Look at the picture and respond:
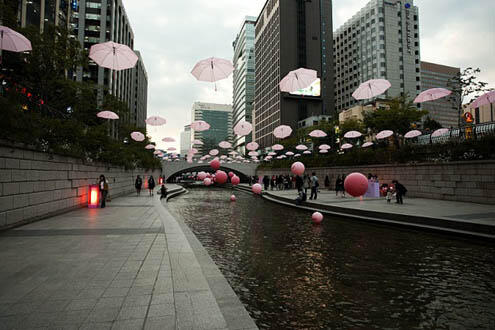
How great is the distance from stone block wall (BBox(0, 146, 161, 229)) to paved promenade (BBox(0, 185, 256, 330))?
6.19 feet

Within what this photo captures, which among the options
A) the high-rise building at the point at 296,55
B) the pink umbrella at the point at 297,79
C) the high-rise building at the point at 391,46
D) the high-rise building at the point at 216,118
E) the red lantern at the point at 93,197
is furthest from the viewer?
the high-rise building at the point at 216,118

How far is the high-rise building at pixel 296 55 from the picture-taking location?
85.3 metres

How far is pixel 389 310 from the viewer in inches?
155

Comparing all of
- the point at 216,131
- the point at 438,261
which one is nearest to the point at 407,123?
the point at 438,261

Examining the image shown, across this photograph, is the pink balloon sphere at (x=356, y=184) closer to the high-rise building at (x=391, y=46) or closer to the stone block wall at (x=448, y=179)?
the stone block wall at (x=448, y=179)

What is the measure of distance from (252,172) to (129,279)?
63.5 meters

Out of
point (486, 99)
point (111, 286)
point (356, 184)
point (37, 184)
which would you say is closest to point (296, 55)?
point (486, 99)

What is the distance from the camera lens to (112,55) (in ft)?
34.1

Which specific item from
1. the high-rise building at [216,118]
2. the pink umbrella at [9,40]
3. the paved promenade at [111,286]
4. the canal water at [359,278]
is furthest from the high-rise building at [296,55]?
the high-rise building at [216,118]

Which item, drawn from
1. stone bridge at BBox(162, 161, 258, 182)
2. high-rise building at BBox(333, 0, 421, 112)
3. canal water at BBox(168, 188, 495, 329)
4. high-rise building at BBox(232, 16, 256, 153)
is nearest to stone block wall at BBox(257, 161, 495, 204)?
canal water at BBox(168, 188, 495, 329)

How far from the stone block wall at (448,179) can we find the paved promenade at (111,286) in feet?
53.8

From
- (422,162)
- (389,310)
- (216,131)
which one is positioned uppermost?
(216,131)

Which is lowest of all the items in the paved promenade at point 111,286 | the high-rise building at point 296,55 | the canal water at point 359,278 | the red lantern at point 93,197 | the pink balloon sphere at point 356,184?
the canal water at point 359,278

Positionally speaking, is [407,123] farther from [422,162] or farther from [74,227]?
[74,227]
